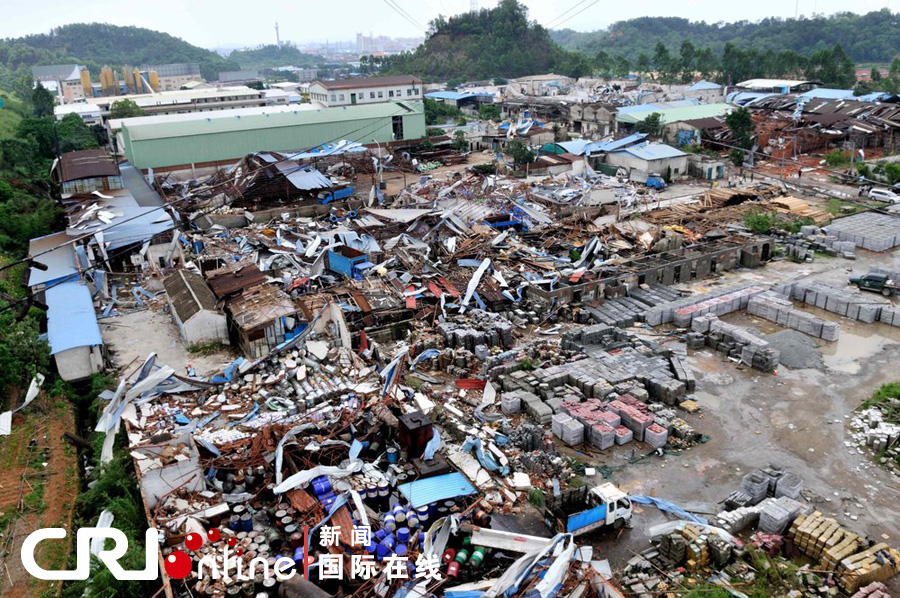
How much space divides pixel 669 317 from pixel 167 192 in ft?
79.3

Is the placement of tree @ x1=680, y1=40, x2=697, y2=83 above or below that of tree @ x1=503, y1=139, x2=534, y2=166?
above

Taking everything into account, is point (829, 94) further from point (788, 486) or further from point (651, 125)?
point (788, 486)

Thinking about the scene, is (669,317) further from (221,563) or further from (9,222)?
(9,222)

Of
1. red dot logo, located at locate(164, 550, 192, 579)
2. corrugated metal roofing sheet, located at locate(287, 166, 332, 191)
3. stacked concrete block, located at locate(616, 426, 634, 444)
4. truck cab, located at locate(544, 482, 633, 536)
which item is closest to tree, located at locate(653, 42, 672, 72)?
corrugated metal roofing sheet, located at locate(287, 166, 332, 191)

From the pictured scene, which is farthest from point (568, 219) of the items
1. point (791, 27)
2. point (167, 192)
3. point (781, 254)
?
point (791, 27)

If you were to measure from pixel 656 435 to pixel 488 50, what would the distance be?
80346mm

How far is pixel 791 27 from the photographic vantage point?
3989 inches

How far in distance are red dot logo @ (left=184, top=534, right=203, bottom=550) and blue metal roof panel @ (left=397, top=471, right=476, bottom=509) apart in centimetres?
320

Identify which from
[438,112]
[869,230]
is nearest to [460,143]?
[438,112]

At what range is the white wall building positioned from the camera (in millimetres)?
49750

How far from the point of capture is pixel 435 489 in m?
Answer: 10.7

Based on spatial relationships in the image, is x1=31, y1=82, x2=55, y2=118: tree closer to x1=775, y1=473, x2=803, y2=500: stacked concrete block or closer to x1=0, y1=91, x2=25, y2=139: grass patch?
x1=0, y1=91, x2=25, y2=139: grass patch

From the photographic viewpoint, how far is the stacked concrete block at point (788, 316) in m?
17.1

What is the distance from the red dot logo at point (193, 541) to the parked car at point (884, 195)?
31226mm
